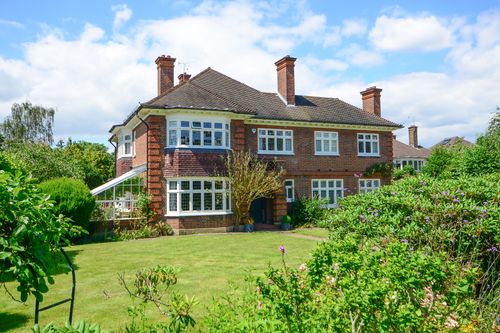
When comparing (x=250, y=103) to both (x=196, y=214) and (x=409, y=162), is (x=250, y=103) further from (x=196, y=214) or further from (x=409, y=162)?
(x=409, y=162)

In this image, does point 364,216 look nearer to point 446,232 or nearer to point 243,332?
point 446,232

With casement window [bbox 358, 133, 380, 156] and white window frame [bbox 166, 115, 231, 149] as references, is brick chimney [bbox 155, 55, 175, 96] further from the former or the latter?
casement window [bbox 358, 133, 380, 156]

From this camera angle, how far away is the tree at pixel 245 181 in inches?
800

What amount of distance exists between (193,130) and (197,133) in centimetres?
27

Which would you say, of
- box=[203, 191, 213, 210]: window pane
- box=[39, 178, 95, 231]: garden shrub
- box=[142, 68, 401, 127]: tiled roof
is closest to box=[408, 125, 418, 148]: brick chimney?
box=[142, 68, 401, 127]: tiled roof

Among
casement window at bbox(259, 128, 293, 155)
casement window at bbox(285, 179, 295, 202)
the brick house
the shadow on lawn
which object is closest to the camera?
the shadow on lawn

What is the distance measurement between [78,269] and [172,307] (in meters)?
9.10

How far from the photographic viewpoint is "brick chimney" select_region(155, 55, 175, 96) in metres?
23.3

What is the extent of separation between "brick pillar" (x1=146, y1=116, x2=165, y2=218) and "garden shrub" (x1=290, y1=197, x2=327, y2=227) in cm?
780

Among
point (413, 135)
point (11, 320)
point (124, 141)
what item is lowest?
point (11, 320)

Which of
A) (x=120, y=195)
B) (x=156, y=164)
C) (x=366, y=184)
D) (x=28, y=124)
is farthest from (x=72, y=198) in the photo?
(x=28, y=124)

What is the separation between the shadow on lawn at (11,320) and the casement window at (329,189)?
61.8ft

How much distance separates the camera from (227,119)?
68.6 feet

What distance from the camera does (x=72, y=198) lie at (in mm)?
16656
